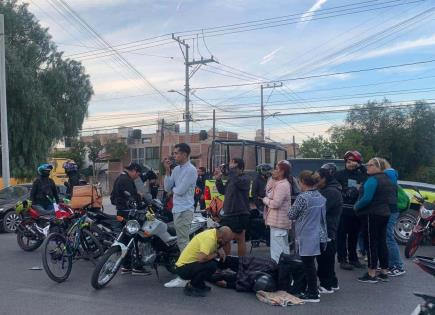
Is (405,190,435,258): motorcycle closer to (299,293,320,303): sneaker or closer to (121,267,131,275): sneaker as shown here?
(299,293,320,303): sneaker

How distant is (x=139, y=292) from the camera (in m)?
7.16

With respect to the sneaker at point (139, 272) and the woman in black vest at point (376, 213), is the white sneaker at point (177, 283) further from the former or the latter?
the woman in black vest at point (376, 213)

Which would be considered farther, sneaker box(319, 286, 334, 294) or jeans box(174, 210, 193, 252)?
jeans box(174, 210, 193, 252)

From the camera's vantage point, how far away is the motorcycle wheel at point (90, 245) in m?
8.22

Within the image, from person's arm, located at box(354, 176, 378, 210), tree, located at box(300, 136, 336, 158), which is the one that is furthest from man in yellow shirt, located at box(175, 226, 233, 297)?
tree, located at box(300, 136, 336, 158)

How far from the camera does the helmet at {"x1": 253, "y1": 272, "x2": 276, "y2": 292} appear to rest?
6.81 meters

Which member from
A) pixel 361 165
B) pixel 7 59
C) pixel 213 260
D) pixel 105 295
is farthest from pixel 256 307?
pixel 7 59

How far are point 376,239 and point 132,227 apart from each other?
365 centimetres

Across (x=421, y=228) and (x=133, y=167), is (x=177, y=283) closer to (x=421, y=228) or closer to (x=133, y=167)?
(x=133, y=167)

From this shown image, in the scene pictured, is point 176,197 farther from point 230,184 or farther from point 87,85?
point 87,85

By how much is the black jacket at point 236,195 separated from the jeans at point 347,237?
1677mm

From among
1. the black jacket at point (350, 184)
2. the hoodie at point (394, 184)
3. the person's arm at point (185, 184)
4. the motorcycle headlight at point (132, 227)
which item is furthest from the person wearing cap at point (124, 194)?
the hoodie at point (394, 184)

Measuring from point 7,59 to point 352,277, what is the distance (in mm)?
19635

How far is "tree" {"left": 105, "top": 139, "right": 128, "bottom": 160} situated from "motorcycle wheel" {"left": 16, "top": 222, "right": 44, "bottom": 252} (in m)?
55.5
